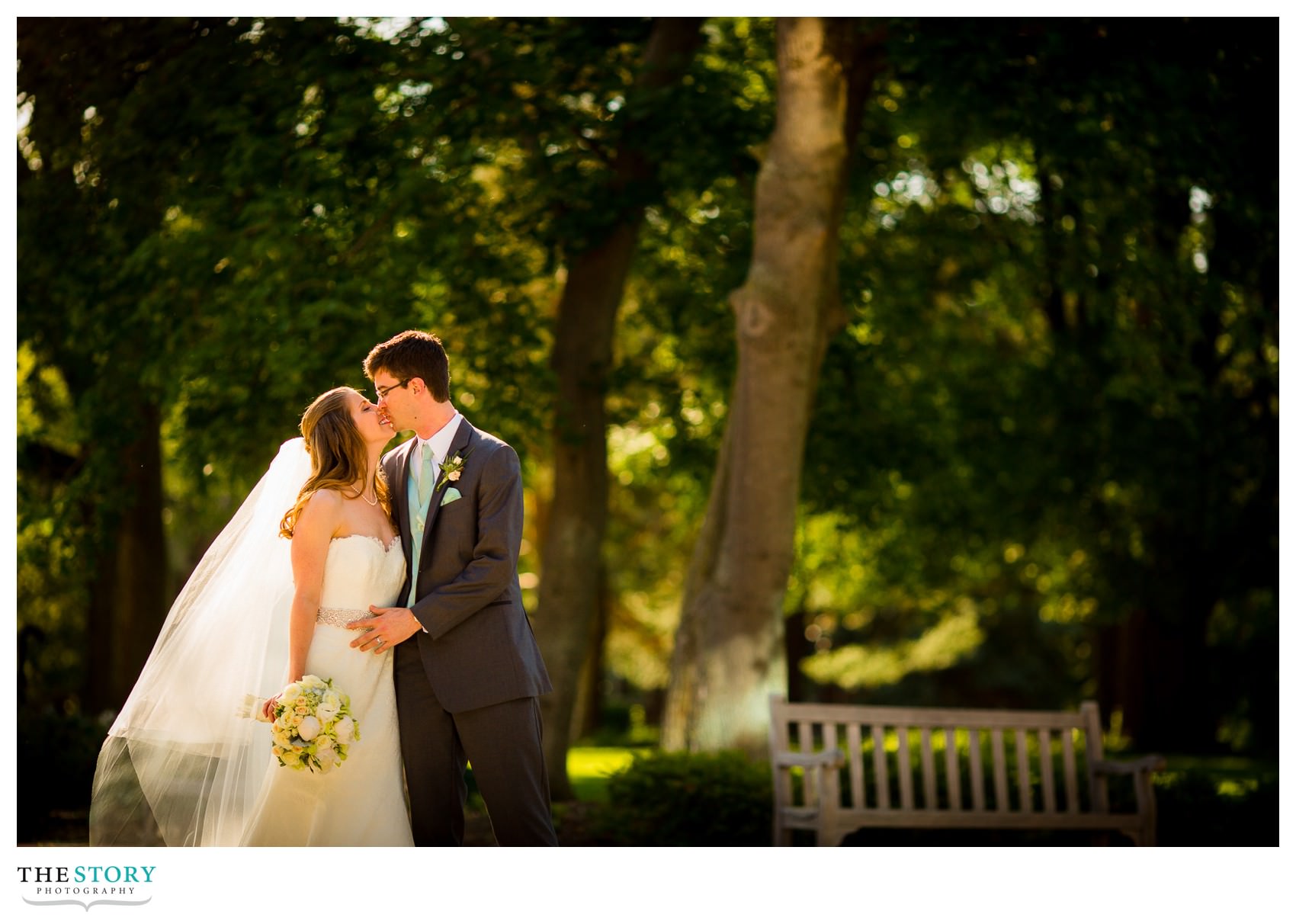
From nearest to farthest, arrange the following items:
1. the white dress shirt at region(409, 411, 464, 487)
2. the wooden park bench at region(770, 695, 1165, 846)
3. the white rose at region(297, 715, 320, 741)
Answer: the white rose at region(297, 715, 320, 741) → the white dress shirt at region(409, 411, 464, 487) → the wooden park bench at region(770, 695, 1165, 846)

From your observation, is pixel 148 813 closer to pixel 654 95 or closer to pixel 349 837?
pixel 349 837

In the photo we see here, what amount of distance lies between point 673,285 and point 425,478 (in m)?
8.35

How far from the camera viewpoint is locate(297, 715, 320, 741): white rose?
4.87 metres

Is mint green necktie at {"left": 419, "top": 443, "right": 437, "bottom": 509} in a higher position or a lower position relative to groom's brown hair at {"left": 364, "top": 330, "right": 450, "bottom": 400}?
lower

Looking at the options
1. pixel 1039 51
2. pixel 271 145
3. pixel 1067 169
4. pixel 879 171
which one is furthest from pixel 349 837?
pixel 879 171

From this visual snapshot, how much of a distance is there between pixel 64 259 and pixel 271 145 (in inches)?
80.8

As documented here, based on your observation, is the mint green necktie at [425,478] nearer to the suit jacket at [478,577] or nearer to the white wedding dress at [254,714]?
the suit jacket at [478,577]

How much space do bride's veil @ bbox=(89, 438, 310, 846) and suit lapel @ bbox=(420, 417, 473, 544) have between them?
569 mm

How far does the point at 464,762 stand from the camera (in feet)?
17.7

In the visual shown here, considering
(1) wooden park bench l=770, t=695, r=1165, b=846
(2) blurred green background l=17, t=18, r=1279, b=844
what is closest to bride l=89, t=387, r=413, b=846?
(1) wooden park bench l=770, t=695, r=1165, b=846

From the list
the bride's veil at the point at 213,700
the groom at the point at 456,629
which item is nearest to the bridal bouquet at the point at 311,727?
the groom at the point at 456,629

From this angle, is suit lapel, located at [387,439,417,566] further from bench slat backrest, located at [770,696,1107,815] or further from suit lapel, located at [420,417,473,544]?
bench slat backrest, located at [770,696,1107,815]

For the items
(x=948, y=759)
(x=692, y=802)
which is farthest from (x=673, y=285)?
(x=948, y=759)

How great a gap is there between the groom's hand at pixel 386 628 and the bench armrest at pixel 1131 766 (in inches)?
177
